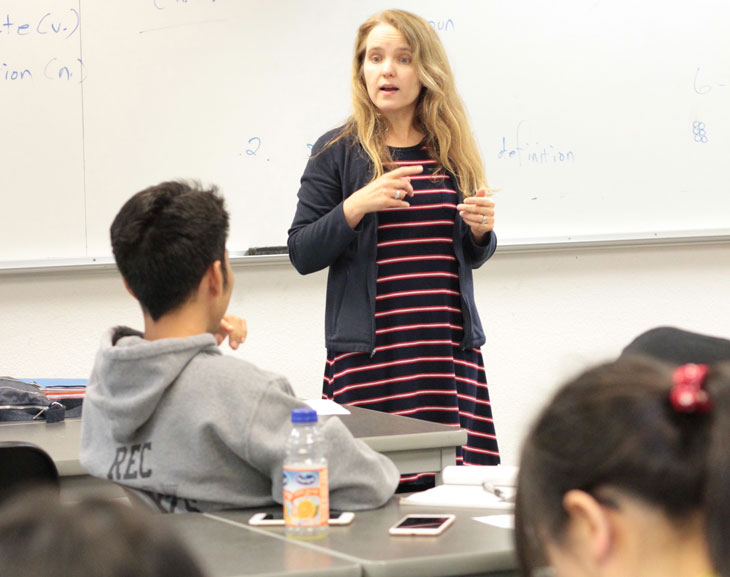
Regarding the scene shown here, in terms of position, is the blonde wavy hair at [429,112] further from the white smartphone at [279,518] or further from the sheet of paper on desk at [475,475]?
the white smartphone at [279,518]

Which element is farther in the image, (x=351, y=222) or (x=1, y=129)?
(x=1, y=129)

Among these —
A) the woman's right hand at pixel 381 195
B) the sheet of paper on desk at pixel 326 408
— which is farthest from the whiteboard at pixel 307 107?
the sheet of paper on desk at pixel 326 408

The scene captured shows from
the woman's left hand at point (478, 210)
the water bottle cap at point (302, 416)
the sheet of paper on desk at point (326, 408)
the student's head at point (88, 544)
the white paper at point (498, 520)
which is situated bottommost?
the white paper at point (498, 520)

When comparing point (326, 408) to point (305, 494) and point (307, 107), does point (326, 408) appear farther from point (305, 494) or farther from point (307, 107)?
point (307, 107)

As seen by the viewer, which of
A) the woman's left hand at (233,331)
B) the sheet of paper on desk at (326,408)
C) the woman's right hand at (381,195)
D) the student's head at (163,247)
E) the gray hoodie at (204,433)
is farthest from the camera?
the woman's right hand at (381,195)

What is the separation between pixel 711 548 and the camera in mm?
739

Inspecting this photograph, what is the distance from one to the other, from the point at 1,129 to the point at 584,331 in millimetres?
2126

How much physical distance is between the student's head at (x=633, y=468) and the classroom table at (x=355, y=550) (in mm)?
485

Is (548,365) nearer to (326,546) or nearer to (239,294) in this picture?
(239,294)

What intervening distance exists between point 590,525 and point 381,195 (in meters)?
1.62

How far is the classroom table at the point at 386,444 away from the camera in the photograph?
6.29 ft

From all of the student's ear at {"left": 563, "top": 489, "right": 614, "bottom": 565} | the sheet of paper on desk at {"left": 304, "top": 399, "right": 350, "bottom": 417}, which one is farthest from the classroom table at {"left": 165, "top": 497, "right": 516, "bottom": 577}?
the sheet of paper on desk at {"left": 304, "top": 399, "right": 350, "bottom": 417}

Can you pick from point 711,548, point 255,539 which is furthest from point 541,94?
point 711,548

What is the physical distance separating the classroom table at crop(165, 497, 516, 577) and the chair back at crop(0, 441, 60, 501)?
0.29 metres
